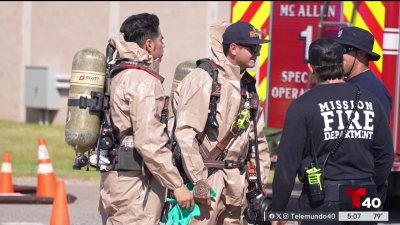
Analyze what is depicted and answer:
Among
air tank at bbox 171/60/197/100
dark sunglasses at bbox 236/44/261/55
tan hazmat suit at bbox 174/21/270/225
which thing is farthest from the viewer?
air tank at bbox 171/60/197/100

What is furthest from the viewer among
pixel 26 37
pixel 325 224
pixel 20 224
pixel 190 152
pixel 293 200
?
pixel 26 37

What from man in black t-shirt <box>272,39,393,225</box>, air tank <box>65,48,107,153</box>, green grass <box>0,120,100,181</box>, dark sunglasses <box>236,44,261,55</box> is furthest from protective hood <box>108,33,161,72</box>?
green grass <box>0,120,100,181</box>

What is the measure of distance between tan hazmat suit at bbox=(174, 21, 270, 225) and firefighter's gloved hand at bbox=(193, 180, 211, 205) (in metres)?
0.04

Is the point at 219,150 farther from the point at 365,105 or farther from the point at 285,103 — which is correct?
the point at 285,103

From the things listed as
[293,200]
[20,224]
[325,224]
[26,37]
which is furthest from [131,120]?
[26,37]

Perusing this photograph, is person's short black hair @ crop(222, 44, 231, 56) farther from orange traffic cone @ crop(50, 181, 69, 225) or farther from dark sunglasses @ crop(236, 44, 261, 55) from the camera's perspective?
orange traffic cone @ crop(50, 181, 69, 225)

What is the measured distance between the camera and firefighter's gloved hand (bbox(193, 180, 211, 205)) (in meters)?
6.09

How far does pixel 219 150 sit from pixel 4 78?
14.2 meters

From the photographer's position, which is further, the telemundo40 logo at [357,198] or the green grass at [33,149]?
the green grass at [33,149]

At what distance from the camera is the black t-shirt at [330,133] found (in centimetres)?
527

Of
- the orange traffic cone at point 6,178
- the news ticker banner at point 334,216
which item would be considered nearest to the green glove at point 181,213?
the news ticker banner at point 334,216

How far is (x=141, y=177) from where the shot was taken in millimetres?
6277

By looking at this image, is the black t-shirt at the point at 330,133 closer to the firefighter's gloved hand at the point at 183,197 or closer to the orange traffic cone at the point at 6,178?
the firefighter's gloved hand at the point at 183,197

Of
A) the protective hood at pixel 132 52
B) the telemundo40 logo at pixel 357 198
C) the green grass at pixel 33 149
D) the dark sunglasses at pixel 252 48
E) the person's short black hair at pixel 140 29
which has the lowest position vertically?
the green grass at pixel 33 149
